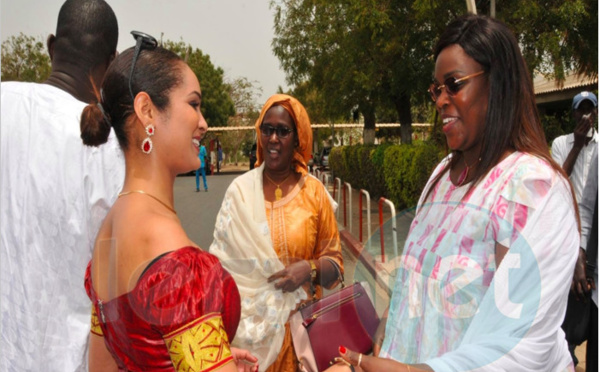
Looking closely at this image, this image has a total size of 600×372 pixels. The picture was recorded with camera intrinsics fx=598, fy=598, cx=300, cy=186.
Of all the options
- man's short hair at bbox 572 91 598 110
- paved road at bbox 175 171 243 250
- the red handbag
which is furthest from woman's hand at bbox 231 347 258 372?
paved road at bbox 175 171 243 250

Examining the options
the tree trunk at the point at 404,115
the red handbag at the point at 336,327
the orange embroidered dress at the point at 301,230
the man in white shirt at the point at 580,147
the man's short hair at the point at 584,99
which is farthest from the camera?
the tree trunk at the point at 404,115

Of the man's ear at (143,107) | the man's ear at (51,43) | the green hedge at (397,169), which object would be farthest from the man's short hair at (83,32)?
the green hedge at (397,169)

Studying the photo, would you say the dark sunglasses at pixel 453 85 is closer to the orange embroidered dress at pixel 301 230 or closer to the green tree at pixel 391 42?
the orange embroidered dress at pixel 301 230

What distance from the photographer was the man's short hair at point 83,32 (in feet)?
7.58

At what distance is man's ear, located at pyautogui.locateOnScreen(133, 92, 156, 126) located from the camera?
5.15 feet

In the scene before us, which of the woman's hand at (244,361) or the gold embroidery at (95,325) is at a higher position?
the gold embroidery at (95,325)

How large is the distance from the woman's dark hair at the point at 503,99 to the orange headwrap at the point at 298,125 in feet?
5.75

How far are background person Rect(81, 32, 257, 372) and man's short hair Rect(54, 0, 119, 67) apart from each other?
741 mm

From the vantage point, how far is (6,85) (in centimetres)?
218

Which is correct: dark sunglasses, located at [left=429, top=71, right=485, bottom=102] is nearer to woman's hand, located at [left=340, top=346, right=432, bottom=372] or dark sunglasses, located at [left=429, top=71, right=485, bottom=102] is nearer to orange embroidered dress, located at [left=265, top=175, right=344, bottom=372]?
woman's hand, located at [left=340, top=346, right=432, bottom=372]

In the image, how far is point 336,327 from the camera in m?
2.02

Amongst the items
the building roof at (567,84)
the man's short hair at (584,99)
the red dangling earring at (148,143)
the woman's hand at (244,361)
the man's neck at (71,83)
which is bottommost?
the woman's hand at (244,361)

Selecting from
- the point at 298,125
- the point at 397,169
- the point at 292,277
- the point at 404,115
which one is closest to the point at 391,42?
the point at 397,169

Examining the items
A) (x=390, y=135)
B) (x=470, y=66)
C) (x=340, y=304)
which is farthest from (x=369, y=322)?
(x=390, y=135)
